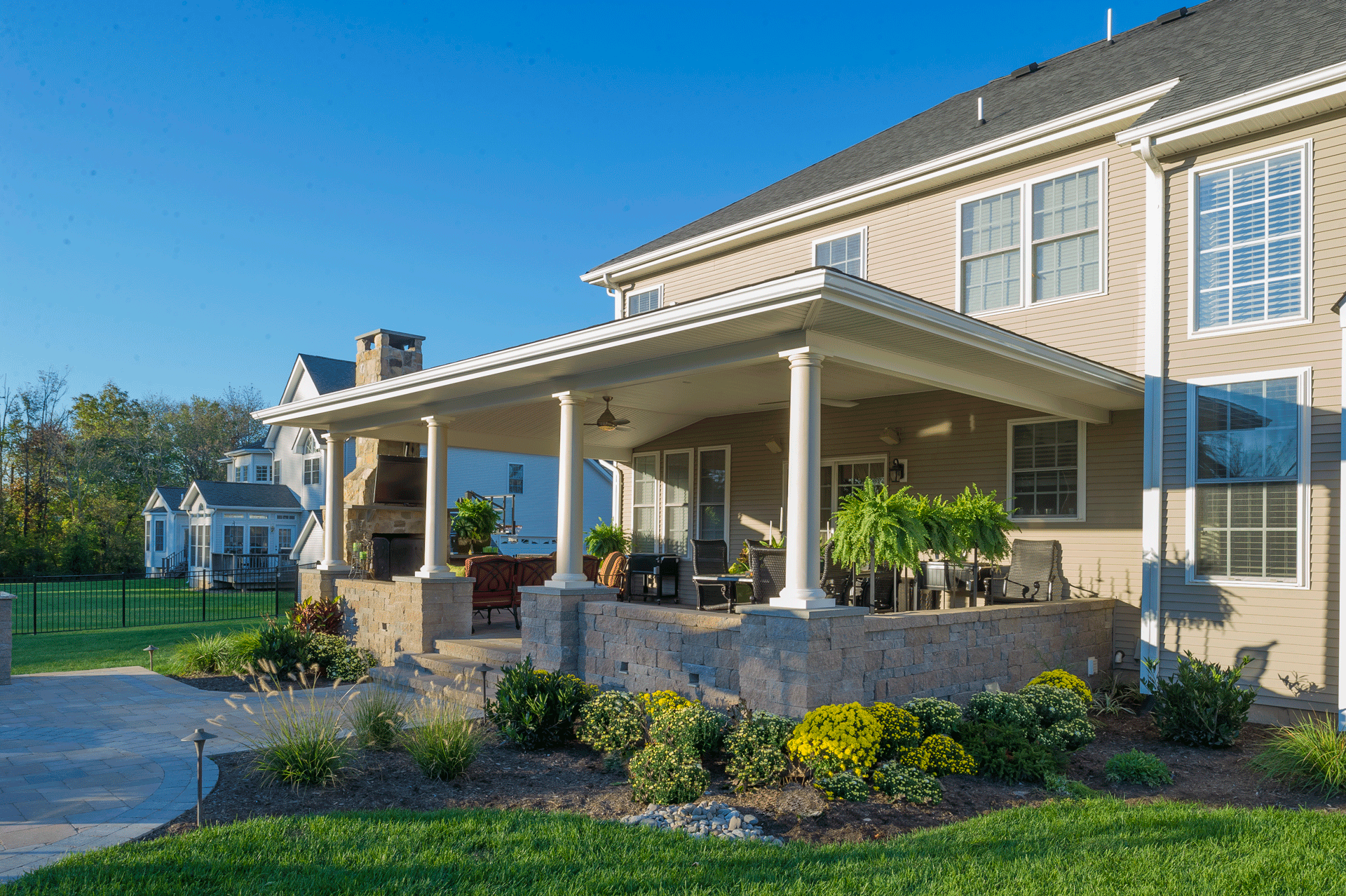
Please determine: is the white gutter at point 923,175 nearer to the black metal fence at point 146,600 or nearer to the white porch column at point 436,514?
the white porch column at point 436,514

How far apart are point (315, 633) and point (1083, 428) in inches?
365

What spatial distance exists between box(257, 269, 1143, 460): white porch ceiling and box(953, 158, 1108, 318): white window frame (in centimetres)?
123

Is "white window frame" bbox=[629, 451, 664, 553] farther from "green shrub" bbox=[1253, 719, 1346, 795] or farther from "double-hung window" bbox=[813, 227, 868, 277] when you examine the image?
"green shrub" bbox=[1253, 719, 1346, 795]

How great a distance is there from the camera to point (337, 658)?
34.6 ft

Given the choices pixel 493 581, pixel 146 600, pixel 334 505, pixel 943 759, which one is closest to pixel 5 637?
pixel 334 505

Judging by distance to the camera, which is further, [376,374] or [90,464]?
[90,464]

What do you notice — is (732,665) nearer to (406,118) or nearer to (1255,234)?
(1255,234)

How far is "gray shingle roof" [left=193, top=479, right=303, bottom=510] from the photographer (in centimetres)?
3052

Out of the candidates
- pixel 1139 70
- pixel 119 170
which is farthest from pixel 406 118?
pixel 1139 70

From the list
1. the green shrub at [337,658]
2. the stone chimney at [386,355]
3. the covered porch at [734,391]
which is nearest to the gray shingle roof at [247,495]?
the stone chimney at [386,355]

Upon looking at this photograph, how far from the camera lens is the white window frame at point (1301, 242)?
7785 mm

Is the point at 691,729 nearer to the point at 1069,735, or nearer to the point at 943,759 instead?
the point at 943,759

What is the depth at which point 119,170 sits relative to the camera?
2005 cm

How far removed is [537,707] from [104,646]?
35.8 feet
